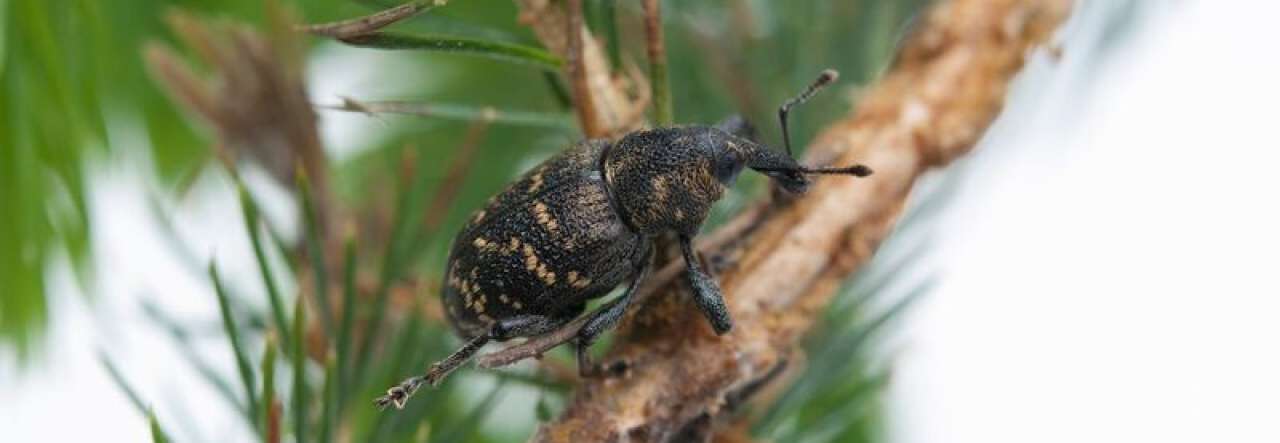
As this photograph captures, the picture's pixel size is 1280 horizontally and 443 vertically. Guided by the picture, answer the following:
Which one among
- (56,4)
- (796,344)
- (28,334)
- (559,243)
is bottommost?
(796,344)

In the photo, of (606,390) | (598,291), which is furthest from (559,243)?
(606,390)

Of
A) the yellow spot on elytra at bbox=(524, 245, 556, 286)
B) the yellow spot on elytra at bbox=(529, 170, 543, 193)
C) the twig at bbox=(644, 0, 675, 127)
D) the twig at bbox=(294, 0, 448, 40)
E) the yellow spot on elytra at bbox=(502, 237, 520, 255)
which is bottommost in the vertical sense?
the yellow spot on elytra at bbox=(524, 245, 556, 286)

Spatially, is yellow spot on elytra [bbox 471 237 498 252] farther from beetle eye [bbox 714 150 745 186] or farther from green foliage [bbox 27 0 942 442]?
beetle eye [bbox 714 150 745 186]

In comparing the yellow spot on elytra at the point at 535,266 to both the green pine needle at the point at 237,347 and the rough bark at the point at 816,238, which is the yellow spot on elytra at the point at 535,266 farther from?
the green pine needle at the point at 237,347

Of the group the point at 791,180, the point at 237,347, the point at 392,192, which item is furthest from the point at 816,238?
the point at 392,192

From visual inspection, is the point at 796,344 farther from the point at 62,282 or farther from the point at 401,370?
the point at 62,282

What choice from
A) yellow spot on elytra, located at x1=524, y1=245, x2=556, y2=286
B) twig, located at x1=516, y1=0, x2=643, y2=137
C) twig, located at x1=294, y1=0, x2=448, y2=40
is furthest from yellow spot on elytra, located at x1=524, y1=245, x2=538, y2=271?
twig, located at x1=294, y1=0, x2=448, y2=40
